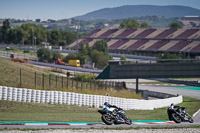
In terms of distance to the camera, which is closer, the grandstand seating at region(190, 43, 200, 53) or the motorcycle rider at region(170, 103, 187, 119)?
the motorcycle rider at region(170, 103, 187, 119)

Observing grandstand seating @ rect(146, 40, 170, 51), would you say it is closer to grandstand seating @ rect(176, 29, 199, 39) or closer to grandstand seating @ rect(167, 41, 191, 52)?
grandstand seating @ rect(176, 29, 199, 39)

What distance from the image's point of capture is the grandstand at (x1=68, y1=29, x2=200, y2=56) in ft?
411

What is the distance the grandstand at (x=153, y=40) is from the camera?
125150 mm

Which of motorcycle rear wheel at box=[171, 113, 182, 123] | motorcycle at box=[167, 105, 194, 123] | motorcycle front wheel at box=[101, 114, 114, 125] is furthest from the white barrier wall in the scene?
motorcycle rear wheel at box=[171, 113, 182, 123]

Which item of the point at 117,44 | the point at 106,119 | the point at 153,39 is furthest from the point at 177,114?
the point at 117,44

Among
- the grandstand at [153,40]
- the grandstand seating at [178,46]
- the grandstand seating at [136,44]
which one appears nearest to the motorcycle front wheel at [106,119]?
the grandstand at [153,40]

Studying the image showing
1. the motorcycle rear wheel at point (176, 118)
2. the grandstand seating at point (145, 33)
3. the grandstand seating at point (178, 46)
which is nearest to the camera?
the motorcycle rear wheel at point (176, 118)

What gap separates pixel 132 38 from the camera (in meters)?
152

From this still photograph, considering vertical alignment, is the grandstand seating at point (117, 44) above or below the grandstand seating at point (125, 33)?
below

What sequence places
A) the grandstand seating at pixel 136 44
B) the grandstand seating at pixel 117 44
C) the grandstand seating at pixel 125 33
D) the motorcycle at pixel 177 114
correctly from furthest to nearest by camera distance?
the grandstand seating at pixel 125 33 → the grandstand seating at pixel 117 44 → the grandstand seating at pixel 136 44 → the motorcycle at pixel 177 114

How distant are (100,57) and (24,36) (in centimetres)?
6930

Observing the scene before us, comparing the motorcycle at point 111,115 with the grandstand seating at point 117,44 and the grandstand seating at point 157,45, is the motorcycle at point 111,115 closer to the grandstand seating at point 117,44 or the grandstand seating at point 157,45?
the grandstand seating at point 157,45

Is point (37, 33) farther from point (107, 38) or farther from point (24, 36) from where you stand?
point (107, 38)

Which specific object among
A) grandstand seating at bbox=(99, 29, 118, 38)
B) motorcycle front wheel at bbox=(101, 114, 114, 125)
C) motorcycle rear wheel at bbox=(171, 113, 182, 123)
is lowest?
motorcycle rear wheel at bbox=(171, 113, 182, 123)
